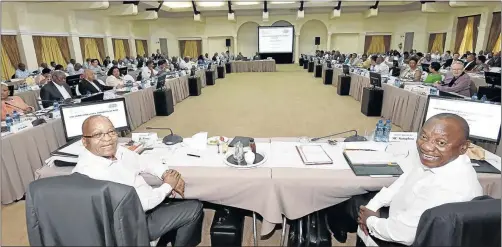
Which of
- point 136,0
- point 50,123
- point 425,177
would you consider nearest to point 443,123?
point 425,177

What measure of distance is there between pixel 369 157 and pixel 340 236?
1.93 feet

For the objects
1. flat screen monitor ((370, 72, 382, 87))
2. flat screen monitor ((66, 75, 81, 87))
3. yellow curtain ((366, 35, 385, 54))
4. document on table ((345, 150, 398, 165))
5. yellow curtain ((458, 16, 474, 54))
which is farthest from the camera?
yellow curtain ((366, 35, 385, 54))

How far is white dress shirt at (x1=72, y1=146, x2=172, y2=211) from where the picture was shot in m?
1.43

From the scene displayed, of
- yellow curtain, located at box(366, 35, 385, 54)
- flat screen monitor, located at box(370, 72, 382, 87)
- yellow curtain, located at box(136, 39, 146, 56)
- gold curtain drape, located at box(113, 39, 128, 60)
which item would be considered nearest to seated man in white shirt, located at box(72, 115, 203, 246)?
flat screen monitor, located at box(370, 72, 382, 87)

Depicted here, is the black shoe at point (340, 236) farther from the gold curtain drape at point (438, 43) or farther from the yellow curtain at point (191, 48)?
the yellow curtain at point (191, 48)

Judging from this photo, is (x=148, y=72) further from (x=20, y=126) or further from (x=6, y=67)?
(x=6, y=67)

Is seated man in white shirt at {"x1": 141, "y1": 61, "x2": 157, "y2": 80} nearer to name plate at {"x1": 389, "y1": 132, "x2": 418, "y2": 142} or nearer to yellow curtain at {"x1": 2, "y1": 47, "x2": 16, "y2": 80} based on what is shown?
yellow curtain at {"x1": 2, "y1": 47, "x2": 16, "y2": 80}

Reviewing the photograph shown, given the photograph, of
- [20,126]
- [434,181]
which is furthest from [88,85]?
[434,181]

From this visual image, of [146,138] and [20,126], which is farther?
[20,126]

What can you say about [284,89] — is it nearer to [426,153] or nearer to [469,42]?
[426,153]

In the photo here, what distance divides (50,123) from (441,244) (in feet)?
11.7

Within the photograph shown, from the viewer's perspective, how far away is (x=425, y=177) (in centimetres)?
126

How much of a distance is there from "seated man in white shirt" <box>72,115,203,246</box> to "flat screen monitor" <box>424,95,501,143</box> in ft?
6.28

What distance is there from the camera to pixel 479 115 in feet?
6.38
